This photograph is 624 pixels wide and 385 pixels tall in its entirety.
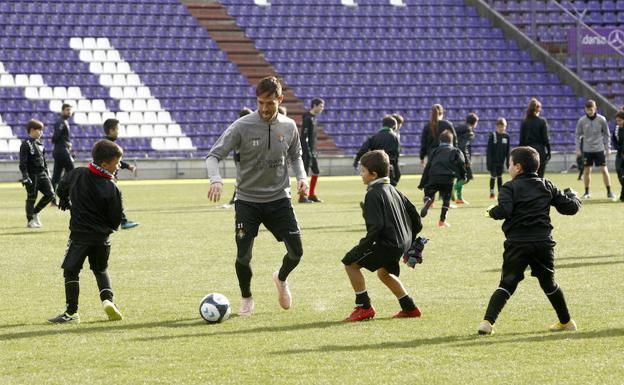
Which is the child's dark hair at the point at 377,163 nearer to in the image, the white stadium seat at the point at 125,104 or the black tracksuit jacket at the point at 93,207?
the black tracksuit jacket at the point at 93,207

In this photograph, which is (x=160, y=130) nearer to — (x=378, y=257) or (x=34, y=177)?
(x=34, y=177)

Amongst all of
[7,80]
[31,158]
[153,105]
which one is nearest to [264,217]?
[31,158]

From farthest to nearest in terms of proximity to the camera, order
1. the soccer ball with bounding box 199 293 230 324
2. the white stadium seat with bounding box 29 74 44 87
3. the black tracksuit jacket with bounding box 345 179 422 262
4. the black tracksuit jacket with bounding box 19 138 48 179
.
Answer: the white stadium seat with bounding box 29 74 44 87
the black tracksuit jacket with bounding box 19 138 48 179
the soccer ball with bounding box 199 293 230 324
the black tracksuit jacket with bounding box 345 179 422 262

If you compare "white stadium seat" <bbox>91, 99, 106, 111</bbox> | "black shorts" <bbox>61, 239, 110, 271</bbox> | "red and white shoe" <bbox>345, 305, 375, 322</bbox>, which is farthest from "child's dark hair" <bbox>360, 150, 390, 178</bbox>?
"white stadium seat" <bbox>91, 99, 106, 111</bbox>

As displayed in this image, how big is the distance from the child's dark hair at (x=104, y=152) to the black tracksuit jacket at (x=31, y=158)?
979 cm

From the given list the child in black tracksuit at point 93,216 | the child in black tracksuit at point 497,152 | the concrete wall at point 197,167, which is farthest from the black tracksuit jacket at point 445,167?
the concrete wall at point 197,167

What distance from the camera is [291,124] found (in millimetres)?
10227

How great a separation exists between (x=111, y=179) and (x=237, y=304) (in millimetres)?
1577

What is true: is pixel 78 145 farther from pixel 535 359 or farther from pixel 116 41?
pixel 535 359

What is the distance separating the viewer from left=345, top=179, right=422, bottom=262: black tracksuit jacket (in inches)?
367

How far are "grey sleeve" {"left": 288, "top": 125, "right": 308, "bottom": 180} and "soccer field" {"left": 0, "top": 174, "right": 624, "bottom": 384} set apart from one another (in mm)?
1121

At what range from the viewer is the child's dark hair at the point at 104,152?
9.72 meters

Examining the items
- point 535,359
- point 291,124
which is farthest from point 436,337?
point 291,124

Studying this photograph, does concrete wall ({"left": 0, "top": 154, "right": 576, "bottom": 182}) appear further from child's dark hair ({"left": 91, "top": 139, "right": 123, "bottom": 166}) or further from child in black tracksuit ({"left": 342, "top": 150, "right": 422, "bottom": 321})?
child in black tracksuit ({"left": 342, "top": 150, "right": 422, "bottom": 321})
